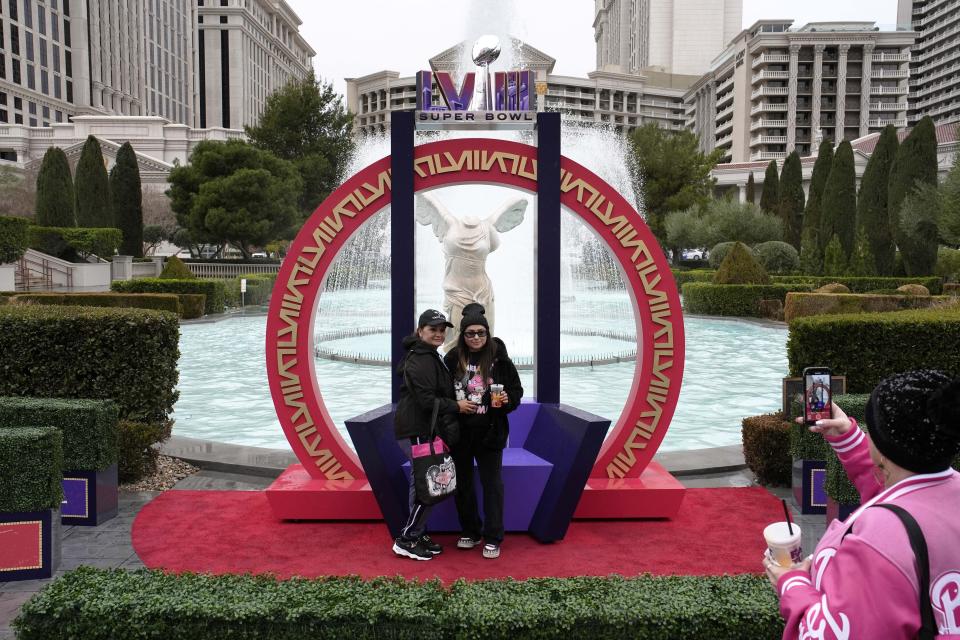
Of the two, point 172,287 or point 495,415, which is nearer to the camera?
point 495,415

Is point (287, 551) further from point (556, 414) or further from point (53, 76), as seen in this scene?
point (53, 76)

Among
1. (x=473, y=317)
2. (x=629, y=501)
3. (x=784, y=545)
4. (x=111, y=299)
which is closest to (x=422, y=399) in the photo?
(x=473, y=317)

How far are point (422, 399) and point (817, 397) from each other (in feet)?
8.75

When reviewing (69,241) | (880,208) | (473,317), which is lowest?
(473,317)

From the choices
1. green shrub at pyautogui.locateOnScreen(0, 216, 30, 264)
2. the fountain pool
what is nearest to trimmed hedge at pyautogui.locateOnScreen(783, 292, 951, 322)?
the fountain pool

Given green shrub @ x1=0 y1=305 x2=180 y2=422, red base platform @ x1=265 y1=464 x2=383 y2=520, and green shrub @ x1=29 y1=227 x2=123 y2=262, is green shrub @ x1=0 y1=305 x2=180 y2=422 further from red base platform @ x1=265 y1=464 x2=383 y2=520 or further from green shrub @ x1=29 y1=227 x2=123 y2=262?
green shrub @ x1=29 y1=227 x2=123 y2=262

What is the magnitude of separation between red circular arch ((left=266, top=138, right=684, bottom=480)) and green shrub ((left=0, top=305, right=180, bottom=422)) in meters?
1.47

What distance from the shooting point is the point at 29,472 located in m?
A: 4.99

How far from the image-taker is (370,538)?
5.52 metres

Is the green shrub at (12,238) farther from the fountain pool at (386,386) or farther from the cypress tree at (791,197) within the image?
the cypress tree at (791,197)

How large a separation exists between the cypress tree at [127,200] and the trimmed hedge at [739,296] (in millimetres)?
27517

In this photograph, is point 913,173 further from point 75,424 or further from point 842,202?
point 75,424

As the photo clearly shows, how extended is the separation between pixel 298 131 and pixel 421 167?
4366 centimetres

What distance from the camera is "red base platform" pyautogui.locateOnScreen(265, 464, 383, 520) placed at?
5.81 m
